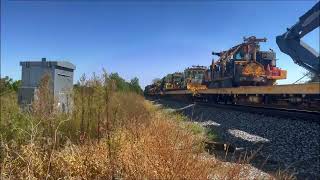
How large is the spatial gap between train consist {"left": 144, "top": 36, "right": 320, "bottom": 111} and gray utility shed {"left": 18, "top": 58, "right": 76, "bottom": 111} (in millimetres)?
6598

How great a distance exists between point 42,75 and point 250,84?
1585cm

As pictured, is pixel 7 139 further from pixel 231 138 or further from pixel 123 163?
pixel 231 138

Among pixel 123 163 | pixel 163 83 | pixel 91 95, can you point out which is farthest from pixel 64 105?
pixel 163 83

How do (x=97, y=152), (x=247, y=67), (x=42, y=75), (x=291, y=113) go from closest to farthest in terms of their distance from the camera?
(x=97, y=152) → (x=42, y=75) → (x=291, y=113) → (x=247, y=67)

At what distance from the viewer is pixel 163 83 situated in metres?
54.4

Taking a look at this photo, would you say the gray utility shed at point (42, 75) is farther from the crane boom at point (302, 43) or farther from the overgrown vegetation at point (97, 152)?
the crane boom at point (302, 43)

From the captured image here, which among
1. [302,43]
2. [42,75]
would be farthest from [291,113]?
[42,75]

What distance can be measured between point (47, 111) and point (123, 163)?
1587mm

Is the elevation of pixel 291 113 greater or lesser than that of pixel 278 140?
greater

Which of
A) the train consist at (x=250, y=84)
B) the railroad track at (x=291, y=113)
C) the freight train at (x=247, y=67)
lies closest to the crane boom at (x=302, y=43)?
the train consist at (x=250, y=84)

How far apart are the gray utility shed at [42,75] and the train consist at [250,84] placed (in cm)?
660

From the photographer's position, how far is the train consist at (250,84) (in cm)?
1444

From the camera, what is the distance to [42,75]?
33.3ft

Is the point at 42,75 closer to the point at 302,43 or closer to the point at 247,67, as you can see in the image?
the point at 302,43
